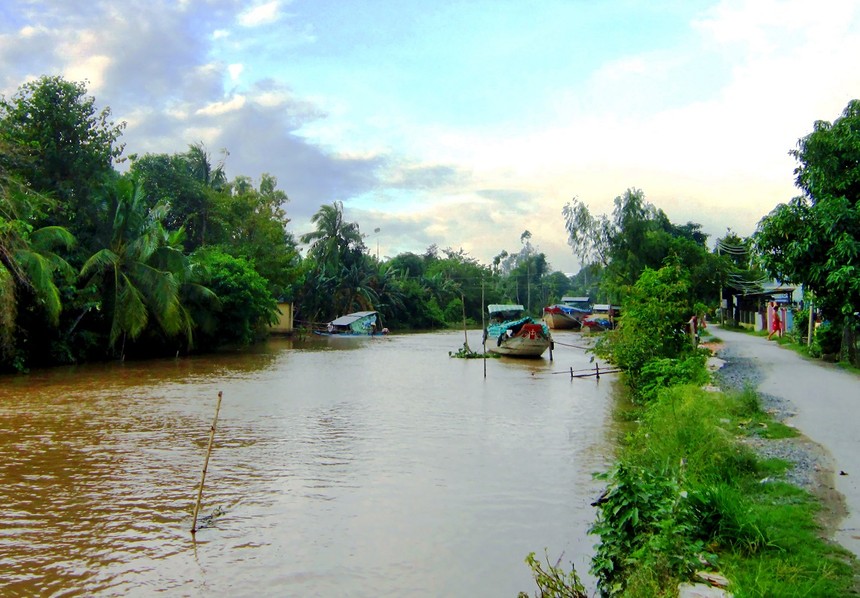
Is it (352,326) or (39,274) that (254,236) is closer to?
(352,326)

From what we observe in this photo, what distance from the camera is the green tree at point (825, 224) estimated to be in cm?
1269

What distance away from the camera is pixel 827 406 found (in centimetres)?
1089

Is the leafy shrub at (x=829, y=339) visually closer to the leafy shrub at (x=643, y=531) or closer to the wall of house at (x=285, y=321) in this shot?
the leafy shrub at (x=643, y=531)

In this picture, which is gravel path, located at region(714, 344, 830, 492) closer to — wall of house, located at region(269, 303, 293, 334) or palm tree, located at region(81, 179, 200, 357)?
palm tree, located at region(81, 179, 200, 357)

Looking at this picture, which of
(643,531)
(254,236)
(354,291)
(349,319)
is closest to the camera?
(643,531)

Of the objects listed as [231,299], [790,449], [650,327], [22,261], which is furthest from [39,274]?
[790,449]

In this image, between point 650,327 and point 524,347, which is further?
point 524,347

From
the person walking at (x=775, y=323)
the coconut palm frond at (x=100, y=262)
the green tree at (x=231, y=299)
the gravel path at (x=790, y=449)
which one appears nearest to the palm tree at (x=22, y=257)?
the coconut palm frond at (x=100, y=262)

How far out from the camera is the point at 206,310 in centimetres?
3116

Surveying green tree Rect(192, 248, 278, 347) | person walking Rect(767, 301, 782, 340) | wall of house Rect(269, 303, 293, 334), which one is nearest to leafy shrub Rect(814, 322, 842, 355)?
person walking Rect(767, 301, 782, 340)

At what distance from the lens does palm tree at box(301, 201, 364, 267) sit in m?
53.0

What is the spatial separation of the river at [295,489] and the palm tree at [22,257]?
2496mm

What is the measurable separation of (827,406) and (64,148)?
85.6ft

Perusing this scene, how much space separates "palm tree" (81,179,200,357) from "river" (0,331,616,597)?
6.07m
